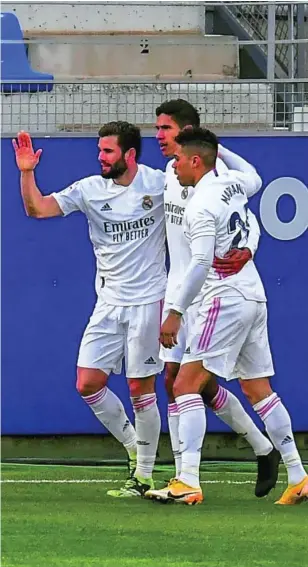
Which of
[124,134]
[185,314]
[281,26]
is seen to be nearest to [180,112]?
[124,134]

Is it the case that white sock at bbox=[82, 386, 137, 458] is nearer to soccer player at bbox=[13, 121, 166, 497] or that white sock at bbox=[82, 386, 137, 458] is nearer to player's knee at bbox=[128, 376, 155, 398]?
soccer player at bbox=[13, 121, 166, 497]

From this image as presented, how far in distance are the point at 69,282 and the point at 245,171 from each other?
9.40ft

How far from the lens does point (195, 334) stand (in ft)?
24.3

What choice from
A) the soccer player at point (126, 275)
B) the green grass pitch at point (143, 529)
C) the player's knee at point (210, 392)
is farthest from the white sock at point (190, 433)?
the soccer player at point (126, 275)

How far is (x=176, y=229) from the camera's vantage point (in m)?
7.85

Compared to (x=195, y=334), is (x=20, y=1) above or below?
above

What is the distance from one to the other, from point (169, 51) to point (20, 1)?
133 centimetres

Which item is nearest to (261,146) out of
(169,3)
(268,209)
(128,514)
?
(268,209)

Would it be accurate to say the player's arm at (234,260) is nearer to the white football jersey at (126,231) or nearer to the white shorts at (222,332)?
the white shorts at (222,332)

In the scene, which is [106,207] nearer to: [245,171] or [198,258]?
[245,171]

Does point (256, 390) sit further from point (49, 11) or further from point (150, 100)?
point (49, 11)

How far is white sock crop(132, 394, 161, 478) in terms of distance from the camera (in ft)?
26.3

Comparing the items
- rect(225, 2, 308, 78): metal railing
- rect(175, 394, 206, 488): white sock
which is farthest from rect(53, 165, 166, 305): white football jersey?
rect(225, 2, 308, 78): metal railing

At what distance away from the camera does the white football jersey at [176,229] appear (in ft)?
25.6
